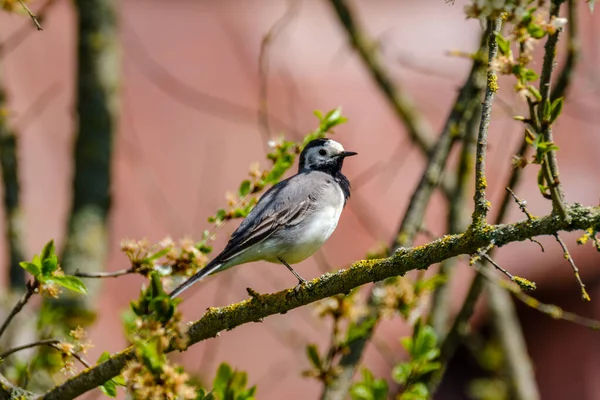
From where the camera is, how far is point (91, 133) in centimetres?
538

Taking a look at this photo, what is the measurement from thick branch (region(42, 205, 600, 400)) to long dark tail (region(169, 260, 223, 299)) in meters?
0.36

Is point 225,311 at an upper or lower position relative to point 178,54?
lower

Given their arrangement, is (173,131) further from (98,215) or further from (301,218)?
(301,218)

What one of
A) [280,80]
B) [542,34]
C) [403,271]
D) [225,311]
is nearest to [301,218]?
[225,311]

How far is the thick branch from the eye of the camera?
240cm

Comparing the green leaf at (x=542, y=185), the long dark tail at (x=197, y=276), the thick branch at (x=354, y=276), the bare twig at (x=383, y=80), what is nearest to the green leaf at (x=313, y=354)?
the long dark tail at (x=197, y=276)

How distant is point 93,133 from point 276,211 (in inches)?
66.9

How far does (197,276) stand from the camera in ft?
11.4

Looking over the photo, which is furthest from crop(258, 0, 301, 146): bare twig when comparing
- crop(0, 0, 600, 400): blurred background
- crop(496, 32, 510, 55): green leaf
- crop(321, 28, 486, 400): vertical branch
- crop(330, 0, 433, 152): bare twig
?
crop(496, 32, 510, 55): green leaf

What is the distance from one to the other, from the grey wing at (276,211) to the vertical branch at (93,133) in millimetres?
→ 1398

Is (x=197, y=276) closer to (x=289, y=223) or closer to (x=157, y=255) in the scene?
(x=157, y=255)

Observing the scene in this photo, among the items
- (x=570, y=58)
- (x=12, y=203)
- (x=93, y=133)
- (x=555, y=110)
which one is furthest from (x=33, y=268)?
(x=570, y=58)

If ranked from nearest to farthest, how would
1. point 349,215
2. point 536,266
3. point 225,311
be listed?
1. point 225,311
2. point 536,266
3. point 349,215

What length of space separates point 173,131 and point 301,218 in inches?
129
